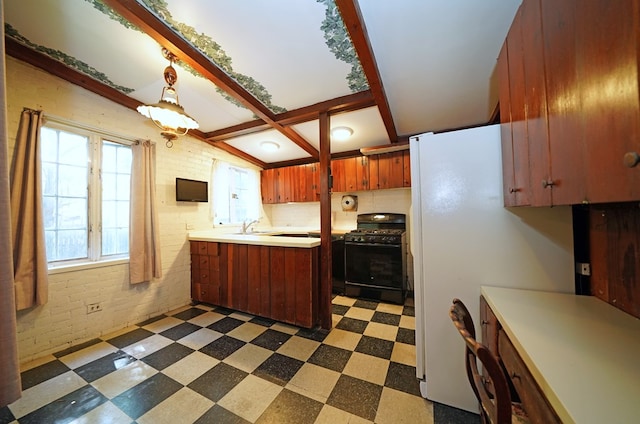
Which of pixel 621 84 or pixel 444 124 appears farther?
pixel 444 124

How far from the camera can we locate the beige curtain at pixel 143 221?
2.42 meters

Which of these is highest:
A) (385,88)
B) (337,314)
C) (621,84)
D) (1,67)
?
(385,88)

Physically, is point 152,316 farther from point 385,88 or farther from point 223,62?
point 385,88

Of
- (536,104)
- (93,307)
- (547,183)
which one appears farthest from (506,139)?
(93,307)

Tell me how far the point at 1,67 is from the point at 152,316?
2675 mm

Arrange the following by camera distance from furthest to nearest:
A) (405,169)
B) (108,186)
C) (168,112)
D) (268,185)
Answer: (268,185), (405,169), (108,186), (168,112)

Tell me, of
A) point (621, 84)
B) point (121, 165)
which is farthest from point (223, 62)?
point (621, 84)

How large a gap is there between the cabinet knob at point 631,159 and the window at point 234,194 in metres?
3.74

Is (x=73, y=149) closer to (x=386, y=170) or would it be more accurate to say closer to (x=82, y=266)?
(x=82, y=266)

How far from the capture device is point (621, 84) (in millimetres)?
493

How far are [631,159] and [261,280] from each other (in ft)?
8.59

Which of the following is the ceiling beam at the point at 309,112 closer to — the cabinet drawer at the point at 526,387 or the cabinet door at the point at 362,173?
the cabinet door at the point at 362,173

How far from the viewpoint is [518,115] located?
101 centimetres

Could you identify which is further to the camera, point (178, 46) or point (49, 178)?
point (49, 178)
